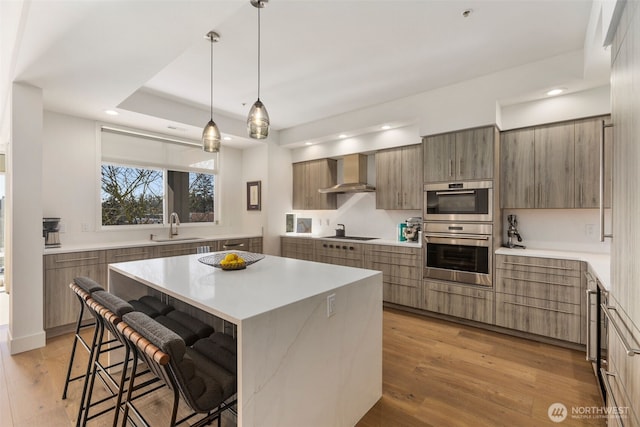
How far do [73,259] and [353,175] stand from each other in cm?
376

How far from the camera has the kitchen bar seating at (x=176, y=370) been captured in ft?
4.01

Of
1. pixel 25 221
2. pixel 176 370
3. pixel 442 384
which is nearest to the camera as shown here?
pixel 176 370

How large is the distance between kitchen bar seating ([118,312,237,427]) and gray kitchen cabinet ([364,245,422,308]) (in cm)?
272

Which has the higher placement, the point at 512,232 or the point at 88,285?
the point at 512,232

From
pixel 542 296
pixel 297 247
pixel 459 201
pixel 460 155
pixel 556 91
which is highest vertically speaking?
pixel 556 91

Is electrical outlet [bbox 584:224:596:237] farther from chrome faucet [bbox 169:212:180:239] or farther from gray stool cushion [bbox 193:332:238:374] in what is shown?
chrome faucet [bbox 169:212:180:239]

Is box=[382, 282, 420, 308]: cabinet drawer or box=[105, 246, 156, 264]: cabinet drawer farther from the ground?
box=[105, 246, 156, 264]: cabinet drawer

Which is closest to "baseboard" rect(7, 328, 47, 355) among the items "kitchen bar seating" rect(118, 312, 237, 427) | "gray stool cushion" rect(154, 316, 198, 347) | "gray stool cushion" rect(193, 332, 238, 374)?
"gray stool cushion" rect(154, 316, 198, 347)

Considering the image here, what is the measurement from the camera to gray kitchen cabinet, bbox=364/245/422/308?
392cm

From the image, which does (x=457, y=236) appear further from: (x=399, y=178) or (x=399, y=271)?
(x=399, y=178)

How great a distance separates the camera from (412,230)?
167 inches

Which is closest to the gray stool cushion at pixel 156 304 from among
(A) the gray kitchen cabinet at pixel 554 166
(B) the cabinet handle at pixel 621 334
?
(B) the cabinet handle at pixel 621 334

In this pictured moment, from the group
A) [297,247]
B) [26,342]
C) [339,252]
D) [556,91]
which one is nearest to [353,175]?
[339,252]

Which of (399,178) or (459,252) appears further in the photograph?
(399,178)
